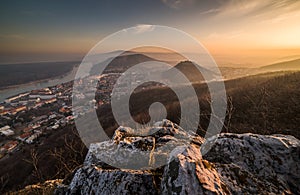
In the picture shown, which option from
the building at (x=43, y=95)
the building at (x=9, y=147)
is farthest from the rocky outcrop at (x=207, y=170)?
the building at (x=43, y=95)

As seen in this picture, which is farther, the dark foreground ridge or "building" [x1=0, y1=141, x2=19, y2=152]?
"building" [x1=0, y1=141, x2=19, y2=152]

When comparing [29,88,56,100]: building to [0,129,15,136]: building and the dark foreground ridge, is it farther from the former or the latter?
the dark foreground ridge

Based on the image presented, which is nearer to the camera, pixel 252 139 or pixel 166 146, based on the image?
pixel 252 139

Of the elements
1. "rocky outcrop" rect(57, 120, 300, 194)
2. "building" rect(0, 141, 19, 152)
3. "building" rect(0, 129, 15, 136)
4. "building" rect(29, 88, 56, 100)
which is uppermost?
"rocky outcrop" rect(57, 120, 300, 194)

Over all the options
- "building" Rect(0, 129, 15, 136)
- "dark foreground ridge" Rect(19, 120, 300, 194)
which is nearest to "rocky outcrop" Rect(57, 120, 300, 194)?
"dark foreground ridge" Rect(19, 120, 300, 194)

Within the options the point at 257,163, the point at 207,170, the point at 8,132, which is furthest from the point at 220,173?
the point at 8,132

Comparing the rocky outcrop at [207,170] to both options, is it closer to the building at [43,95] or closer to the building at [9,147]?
the building at [9,147]

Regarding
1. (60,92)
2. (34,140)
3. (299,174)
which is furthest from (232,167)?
(60,92)

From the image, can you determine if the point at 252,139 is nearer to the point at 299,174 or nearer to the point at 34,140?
the point at 299,174

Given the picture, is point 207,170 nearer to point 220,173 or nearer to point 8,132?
point 220,173
